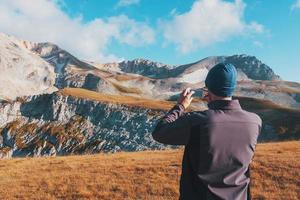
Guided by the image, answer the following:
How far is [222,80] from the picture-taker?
633cm

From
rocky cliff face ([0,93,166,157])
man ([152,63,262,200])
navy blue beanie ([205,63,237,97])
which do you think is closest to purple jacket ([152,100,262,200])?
man ([152,63,262,200])

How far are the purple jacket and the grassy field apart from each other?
14759 millimetres

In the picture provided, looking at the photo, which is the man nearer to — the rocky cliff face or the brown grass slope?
the rocky cliff face

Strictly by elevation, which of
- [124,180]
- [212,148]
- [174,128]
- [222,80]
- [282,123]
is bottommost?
[282,123]

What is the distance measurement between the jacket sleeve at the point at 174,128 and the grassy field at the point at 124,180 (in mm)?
15041

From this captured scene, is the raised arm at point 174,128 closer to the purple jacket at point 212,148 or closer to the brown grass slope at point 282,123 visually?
the purple jacket at point 212,148

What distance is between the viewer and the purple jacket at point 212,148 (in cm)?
613

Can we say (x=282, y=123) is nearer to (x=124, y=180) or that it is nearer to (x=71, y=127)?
(x=71, y=127)

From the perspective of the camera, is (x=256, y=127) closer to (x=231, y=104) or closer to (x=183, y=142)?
(x=231, y=104)

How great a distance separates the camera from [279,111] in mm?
141500

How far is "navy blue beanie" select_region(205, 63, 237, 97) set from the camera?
634cm

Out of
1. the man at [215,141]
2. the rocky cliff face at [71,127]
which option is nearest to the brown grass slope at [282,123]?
the rocky cliff face at [71,127]

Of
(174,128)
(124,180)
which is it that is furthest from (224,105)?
(124,180)

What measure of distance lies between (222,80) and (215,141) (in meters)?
0.82
